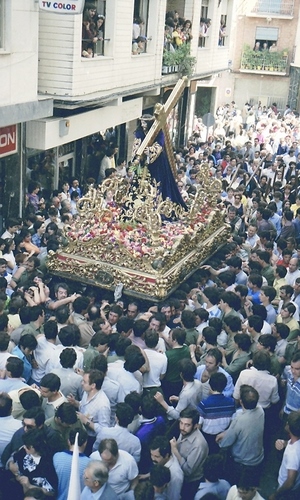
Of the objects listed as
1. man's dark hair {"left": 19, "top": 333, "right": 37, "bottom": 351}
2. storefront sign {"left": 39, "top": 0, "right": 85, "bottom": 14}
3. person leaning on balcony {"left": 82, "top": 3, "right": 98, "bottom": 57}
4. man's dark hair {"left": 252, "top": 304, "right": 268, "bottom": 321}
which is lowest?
man's dark hair {"left": 252, "top": 304, "right": 268, "bottom": 321}

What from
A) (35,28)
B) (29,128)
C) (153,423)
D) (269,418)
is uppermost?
(35,28)

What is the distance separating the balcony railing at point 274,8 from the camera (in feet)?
116

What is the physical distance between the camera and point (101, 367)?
631 cm

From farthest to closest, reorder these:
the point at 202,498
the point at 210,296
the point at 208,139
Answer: the point at 208,139 → the point at 210,296 → the point at 202,498

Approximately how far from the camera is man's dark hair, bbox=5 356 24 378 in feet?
20.0

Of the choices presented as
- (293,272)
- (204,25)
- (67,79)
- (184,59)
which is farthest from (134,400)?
(204,25)

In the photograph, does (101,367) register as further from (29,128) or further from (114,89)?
(114,89)

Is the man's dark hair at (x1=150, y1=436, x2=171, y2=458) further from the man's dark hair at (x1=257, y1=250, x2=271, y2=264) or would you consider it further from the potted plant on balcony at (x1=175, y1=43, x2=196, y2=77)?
the potted plant on balcony at (x1=175, y1=43, x2=196, y2=77)

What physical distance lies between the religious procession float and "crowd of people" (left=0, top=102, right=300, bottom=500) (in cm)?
26

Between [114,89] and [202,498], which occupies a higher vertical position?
[114,89]

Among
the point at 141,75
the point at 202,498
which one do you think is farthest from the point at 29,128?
the point at 202,498

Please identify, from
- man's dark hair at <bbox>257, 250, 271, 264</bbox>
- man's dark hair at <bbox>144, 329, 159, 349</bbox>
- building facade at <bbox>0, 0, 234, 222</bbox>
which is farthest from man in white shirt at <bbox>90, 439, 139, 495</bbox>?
building facade at <bbox>0, 0, 234, 222</bbox>

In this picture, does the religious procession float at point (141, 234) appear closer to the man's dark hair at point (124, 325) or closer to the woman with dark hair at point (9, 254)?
the woman with dark hair at point (9, 254)

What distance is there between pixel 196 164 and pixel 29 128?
18.0 feet
